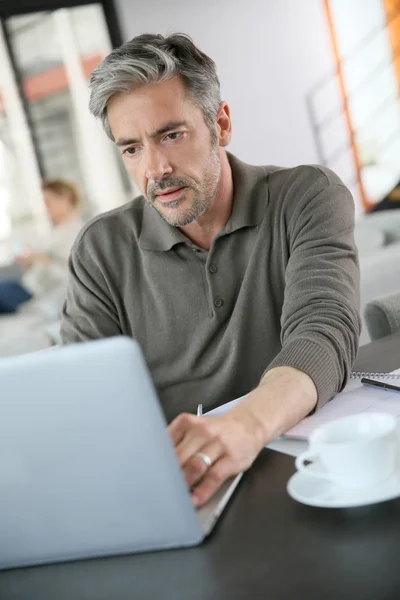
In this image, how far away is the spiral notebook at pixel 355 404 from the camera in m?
1.13

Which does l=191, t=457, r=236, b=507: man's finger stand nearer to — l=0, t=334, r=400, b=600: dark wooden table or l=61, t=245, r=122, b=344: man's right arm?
l=0, t=334, r=400, b=600: dark wooden table

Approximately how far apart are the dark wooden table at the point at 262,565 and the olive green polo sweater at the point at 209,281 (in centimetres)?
74

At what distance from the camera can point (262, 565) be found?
2.59ft

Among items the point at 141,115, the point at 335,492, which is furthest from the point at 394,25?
the point at 335,492

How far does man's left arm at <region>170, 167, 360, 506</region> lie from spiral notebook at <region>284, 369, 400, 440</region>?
0.02m

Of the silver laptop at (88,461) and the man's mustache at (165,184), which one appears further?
the man's mustache at (165,184)

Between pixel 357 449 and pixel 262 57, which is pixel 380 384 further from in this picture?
pixel 262 57

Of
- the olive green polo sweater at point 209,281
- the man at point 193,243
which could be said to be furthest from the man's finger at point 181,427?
the olive green polo sweater at point 209,281

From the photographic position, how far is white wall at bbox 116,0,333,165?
7109 millimetres

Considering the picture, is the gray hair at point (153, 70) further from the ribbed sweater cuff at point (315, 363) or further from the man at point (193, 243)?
the ribbed sweater cuff at point (315, 363)

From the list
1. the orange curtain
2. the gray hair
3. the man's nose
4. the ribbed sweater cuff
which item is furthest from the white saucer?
the orange curtain

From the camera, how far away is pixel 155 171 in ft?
5.29

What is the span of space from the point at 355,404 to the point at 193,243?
66 cm

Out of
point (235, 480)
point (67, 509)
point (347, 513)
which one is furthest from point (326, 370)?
point (67, 509)
